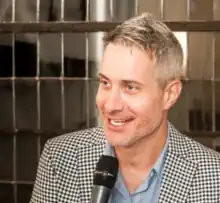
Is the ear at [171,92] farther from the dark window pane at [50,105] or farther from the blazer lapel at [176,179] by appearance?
the dark window pane at [50,105]

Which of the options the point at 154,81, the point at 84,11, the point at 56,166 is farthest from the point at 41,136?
the point at 154,81

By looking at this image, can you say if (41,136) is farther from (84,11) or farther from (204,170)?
(204,170)

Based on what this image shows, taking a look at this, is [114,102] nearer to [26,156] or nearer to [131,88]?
[131,88]

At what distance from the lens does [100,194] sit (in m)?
0.86

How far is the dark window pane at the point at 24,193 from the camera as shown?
2.04m

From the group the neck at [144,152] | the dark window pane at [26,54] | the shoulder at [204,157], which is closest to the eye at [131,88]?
the neck at [144,152]

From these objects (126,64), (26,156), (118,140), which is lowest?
(26,156)

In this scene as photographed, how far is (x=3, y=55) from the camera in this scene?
202cm

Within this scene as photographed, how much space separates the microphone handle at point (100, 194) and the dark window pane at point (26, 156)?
1.19 m

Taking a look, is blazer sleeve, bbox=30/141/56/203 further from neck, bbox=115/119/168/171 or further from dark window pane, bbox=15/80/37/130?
dark window pane, bbox=15/80/37/130

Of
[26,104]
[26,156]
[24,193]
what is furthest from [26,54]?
[24,193]

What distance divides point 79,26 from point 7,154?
0.51 metres

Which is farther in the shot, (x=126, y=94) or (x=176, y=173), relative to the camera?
(x=176, y=173)

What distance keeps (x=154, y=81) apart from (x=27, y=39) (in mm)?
1042
